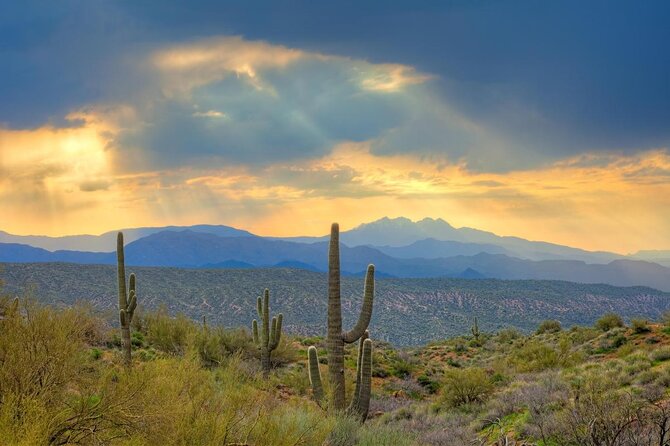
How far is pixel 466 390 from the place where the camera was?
19.0 meters

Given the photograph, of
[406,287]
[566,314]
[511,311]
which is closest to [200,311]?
[406,287]

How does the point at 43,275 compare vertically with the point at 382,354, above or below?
above

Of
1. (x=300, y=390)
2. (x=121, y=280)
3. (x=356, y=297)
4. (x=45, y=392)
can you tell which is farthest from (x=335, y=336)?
(x=356, y=297)

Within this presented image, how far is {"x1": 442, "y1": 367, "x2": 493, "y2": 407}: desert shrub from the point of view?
18953 millimetres

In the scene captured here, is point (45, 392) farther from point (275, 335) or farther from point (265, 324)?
point (275, 335)

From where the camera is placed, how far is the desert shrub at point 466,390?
746 inches

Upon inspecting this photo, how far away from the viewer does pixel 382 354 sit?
Answer: 118 ft

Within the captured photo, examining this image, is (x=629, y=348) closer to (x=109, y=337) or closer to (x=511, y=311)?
(x=109, y=337)

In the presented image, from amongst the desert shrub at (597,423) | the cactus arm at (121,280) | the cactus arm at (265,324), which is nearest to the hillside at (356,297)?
the cactus arm at (265,324)

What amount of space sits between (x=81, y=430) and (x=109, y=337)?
77.5 feet

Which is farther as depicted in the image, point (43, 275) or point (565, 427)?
point (43, 275)

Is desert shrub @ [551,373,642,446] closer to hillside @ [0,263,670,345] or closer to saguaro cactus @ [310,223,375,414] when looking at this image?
saguaro cactus @ [310,223,375,414]

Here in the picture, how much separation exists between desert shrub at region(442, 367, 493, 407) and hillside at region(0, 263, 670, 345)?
126 ft

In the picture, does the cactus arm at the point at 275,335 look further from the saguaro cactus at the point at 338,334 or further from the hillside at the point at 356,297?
the hillside at the point at 356,297
